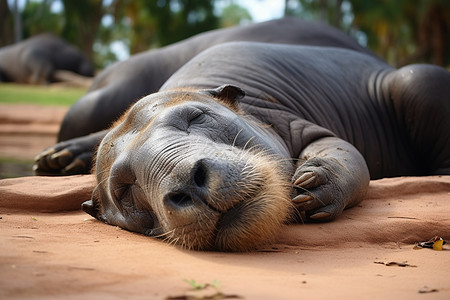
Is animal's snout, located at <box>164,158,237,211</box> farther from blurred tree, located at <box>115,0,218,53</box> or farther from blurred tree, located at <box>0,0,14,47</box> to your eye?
blurred tree, located at <box>115,0,218,53</box>

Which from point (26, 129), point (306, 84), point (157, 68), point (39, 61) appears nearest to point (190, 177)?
point (306, 84)

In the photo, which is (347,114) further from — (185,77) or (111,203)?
(111,203)

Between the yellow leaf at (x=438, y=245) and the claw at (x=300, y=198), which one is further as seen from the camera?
the claw at (x=300, y=198)

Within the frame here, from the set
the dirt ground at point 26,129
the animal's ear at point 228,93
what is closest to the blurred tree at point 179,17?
the dirt ground at point 26,129

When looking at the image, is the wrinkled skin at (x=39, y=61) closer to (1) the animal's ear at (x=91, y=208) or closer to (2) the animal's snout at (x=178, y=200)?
(1) the animal's ear at (x=91, y=208)

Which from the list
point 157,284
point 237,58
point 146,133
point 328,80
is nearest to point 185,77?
point 237,58

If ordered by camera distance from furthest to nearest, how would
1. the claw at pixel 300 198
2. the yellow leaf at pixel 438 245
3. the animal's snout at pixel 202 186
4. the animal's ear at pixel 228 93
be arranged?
1. the animal's ear at pixel 228 93
2. the claw at pixel 300 198
3. the yellow leaf at pixel 438 245
4. the animal's snout at pixel 202 186

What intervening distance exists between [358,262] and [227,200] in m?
0.73

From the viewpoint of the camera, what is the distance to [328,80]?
270 inches

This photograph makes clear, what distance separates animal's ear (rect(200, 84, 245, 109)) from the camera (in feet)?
16.0

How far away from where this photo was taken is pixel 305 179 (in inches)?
173

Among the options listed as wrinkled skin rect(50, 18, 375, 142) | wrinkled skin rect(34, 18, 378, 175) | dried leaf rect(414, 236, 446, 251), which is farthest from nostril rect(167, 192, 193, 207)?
wrinkled skin rect(50, 18, 375, 142)

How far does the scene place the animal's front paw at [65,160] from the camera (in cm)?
745

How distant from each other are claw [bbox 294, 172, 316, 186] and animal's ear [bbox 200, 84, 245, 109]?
842 mm
